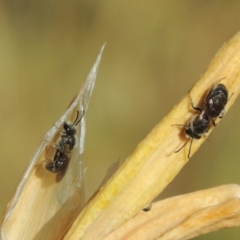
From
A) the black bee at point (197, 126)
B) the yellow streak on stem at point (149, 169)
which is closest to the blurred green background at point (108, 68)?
the black bee at point (197, 126)

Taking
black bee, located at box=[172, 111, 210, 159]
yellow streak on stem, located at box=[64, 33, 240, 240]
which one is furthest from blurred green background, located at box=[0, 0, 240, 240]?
yellow streak on stem, located at box=[64, 33, 240, 240]

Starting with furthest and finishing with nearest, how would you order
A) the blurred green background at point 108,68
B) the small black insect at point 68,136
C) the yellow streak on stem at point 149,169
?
the blurred green background at point 108,68, the small black insect at point 68,136, the yellow streak on stem at point 149,169

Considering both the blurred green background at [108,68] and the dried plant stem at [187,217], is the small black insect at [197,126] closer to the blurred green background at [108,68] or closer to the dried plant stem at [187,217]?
the dried plant stem at [187,217]

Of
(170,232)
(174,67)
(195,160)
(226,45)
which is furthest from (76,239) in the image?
(174,67)

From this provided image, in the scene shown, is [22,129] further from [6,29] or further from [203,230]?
[203,230]

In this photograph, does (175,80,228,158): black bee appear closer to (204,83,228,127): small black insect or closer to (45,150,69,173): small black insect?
(204,83,228,127): small black insect

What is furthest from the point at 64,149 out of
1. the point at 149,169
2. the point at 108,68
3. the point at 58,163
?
the point at 108,68

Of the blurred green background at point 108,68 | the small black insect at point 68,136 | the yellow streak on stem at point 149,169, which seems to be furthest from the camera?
the blurred green background at point 108,68
